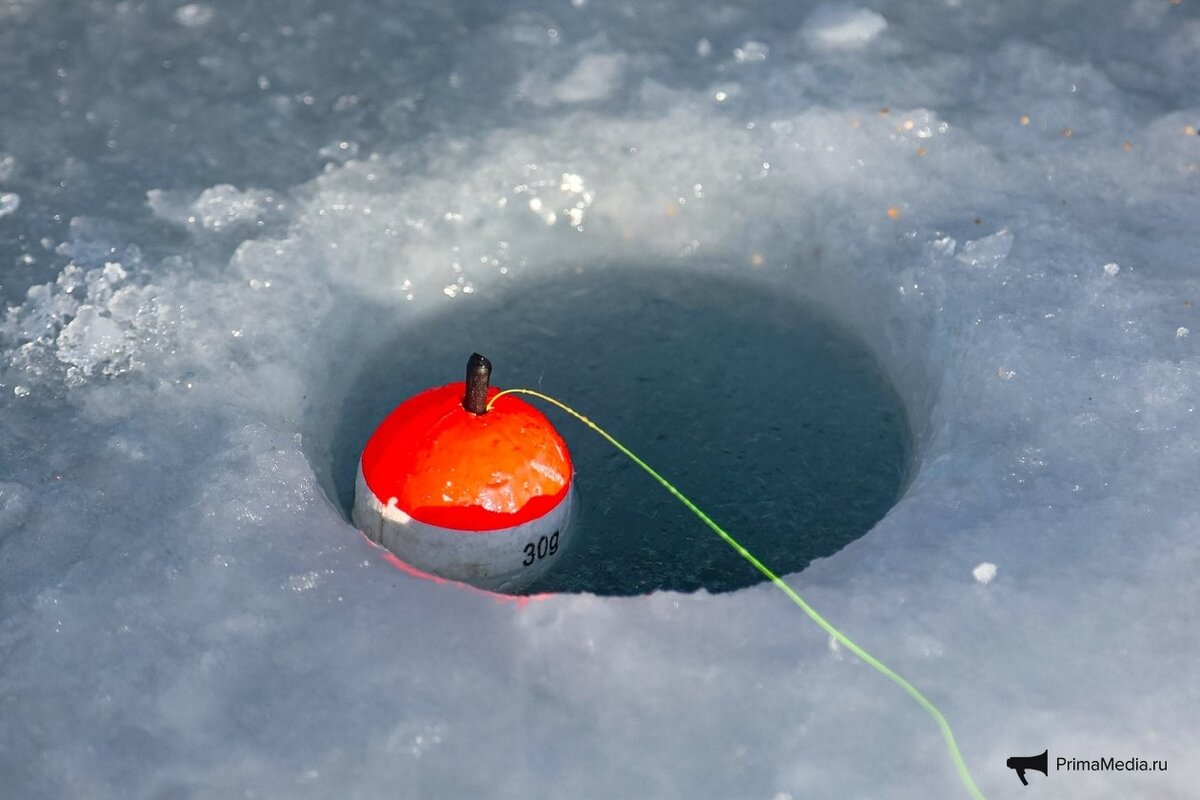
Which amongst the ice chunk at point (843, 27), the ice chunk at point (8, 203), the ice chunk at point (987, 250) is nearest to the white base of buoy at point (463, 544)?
the ice chunk at point (987, 250)

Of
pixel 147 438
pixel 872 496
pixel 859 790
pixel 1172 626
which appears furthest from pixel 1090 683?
pixel 147 438

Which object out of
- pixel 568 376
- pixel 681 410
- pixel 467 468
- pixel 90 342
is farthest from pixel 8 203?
pixel 681 410

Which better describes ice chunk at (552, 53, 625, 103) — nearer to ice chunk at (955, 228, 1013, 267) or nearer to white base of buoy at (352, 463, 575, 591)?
ice chunk at (955, 228, 1013, 267)

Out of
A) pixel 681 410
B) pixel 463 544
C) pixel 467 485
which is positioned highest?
pixel 467 485

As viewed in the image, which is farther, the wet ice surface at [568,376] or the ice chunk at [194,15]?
the ice chunk at [194,15]

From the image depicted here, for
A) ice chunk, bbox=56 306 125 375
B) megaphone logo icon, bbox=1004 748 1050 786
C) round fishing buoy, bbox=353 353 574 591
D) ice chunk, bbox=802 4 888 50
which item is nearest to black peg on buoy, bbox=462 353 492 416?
round fishing buoy, bbox=353 353 574 591

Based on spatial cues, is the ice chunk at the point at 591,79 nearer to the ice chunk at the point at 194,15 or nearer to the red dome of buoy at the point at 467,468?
the ice chunk at the point at 194,15

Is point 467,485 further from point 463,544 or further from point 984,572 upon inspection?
point 984,572
